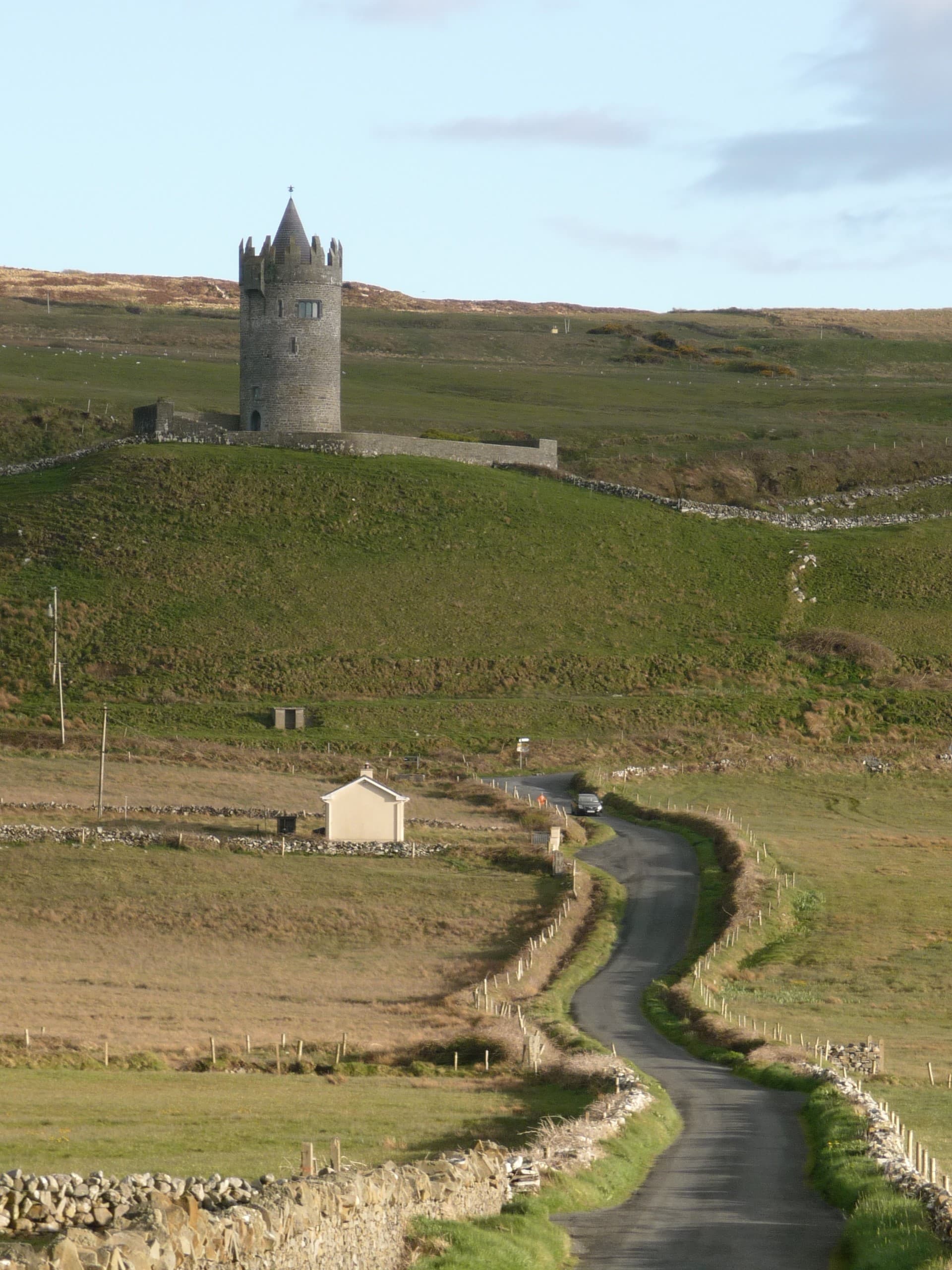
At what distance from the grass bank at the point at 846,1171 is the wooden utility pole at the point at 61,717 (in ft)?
121

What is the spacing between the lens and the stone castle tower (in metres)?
102

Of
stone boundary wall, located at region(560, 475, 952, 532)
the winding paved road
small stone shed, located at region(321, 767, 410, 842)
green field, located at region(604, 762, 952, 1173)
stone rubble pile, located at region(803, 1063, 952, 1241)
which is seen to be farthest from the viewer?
stone boundary wall, located at region(560, 475, 952, 532)

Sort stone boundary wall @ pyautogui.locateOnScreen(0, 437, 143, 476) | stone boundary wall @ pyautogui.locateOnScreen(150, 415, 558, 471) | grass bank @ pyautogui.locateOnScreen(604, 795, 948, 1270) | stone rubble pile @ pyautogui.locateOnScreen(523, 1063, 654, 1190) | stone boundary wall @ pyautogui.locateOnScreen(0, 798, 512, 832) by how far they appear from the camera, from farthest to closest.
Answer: stone boundary wall @ pyautogui.locateOnScreen(150, 415, 558, 471) < stone boundary wall @ pyautogui.locateOnScreen(0, 437, 143, 476) < stone boundary wall @ pyautogui.locateOnScreen(0, 798, 512, 832) < stone rubble pile @ pyautogui.locateOnScreen(523, 1063, 654, 1190) < grass bank @ pyautogui.locateOnScreen(604, 795, 948, 1270)

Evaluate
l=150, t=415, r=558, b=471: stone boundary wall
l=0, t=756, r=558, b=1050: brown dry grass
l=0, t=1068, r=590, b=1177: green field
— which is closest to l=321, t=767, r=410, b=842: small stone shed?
l=0, t=756, r=558, b=1050: brown dry grass

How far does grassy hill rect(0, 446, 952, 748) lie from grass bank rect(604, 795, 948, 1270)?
39677mm

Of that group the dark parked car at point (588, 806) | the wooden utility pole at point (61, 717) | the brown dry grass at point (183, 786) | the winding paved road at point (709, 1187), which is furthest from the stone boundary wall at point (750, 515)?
the winding paved road at point (709, 1187)

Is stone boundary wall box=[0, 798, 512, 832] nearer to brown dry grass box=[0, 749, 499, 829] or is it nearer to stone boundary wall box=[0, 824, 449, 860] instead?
brown dry grass box=[0, 749, 499, 829]

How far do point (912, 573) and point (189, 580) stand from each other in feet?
140

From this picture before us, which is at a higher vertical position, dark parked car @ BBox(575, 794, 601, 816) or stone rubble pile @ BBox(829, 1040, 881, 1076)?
stone rubble pile @ BBox(829, 1040, 881, 1076)

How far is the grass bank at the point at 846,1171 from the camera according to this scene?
55.2 ft

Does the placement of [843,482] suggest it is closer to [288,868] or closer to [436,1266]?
[288,868]

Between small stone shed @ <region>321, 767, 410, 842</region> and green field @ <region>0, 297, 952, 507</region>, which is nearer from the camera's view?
small stone shed @ <region>321, 767, 410, 842</region>

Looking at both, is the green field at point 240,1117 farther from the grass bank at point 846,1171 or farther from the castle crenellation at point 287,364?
the castle crenellation at point 287,364

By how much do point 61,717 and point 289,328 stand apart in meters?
37.4
